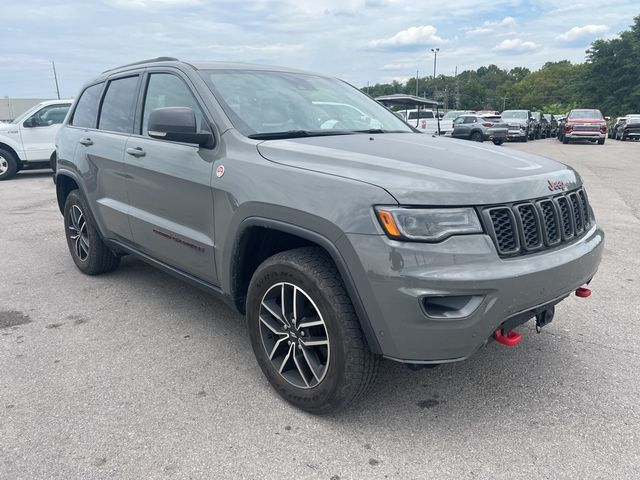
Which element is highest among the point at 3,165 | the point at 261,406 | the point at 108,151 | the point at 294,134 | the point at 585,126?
the point at 294,134

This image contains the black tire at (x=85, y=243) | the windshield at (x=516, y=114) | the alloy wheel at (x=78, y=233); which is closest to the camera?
the black tire at (x=85, y=243)

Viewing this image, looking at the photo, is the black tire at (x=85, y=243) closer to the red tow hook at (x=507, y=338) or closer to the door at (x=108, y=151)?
the door at (x=108, y=151)

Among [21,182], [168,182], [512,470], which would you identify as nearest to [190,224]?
[168,182]

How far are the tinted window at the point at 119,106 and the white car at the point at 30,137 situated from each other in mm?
9336

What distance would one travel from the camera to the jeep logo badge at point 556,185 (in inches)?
105

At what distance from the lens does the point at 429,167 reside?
251 centimetres

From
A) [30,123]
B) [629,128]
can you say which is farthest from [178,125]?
[629,128]

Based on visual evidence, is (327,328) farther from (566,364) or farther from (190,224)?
(566,364)

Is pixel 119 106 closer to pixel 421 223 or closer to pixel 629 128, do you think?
pixel 421 223

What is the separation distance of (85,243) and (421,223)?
3.81 meters

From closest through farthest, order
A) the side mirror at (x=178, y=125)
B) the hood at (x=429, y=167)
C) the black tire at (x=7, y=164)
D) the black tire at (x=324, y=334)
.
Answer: the hood at (x=429, y=167)
the black tire at (x=324, y=334)
the side mirror at (x=178, y=125)
the black tire at (x=7, y=164)

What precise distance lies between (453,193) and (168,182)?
6.29 feet

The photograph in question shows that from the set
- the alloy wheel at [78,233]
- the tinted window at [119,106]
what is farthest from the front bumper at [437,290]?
the alloy wheel at [78,233]

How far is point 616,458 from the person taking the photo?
7.86ft
